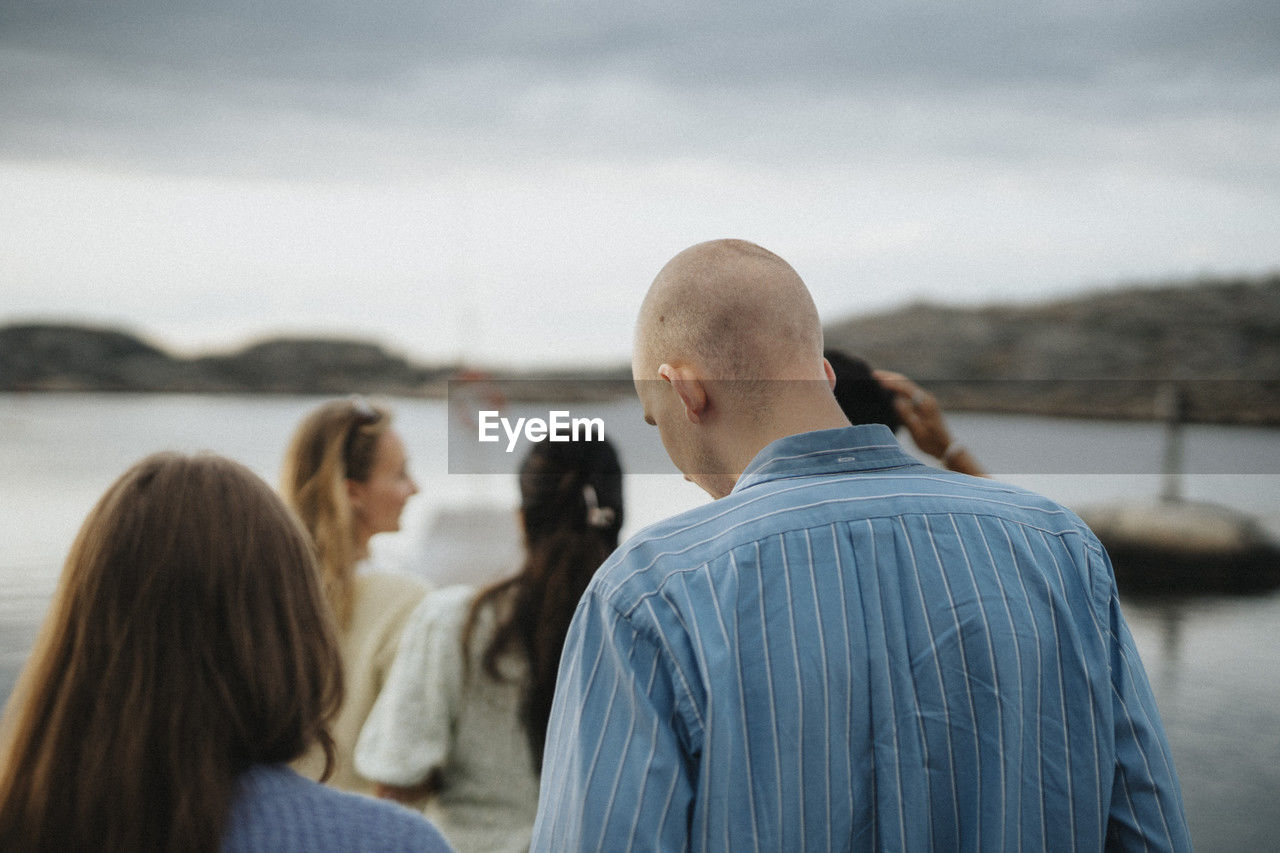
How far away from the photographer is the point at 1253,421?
56.6ft

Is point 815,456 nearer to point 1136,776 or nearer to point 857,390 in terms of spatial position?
point 1136,776

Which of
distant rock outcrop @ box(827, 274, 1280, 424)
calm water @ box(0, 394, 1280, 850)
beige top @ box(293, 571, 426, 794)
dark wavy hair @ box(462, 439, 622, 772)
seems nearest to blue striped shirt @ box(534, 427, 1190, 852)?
calm water @ box(0, 394, 1280, 850)

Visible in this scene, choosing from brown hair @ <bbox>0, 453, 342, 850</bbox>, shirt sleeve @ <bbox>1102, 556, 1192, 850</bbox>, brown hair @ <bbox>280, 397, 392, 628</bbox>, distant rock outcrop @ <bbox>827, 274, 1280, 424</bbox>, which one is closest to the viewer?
brown hair @ <bbox>0, 453, 342, 850</bbox>

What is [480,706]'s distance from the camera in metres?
1.82

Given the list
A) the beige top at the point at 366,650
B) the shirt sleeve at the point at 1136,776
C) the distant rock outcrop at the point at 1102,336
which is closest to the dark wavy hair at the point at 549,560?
the beige top at the point at 366,650

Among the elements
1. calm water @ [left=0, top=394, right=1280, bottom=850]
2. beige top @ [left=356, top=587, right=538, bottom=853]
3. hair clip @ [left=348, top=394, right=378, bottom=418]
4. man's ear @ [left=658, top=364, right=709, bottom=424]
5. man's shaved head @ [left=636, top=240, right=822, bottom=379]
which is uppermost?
man's shaved head @ [left=636, top=240, right=822, bottom=379]

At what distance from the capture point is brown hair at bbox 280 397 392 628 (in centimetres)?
212

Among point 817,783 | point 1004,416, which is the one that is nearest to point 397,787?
point 817,783

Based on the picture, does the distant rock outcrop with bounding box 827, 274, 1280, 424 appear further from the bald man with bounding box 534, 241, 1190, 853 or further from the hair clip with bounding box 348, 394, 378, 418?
the bald man with bounding box 534, 241, 1190, 853

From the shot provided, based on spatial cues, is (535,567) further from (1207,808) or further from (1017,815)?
(1207,808)

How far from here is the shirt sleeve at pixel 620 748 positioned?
33.6 inches

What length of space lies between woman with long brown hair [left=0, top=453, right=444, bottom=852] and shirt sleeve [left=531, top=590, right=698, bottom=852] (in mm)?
136

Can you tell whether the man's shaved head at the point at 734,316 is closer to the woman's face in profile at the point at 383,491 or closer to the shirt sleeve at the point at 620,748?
the shirt sleeve at the point at 620,748

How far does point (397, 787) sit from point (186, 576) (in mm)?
1073
